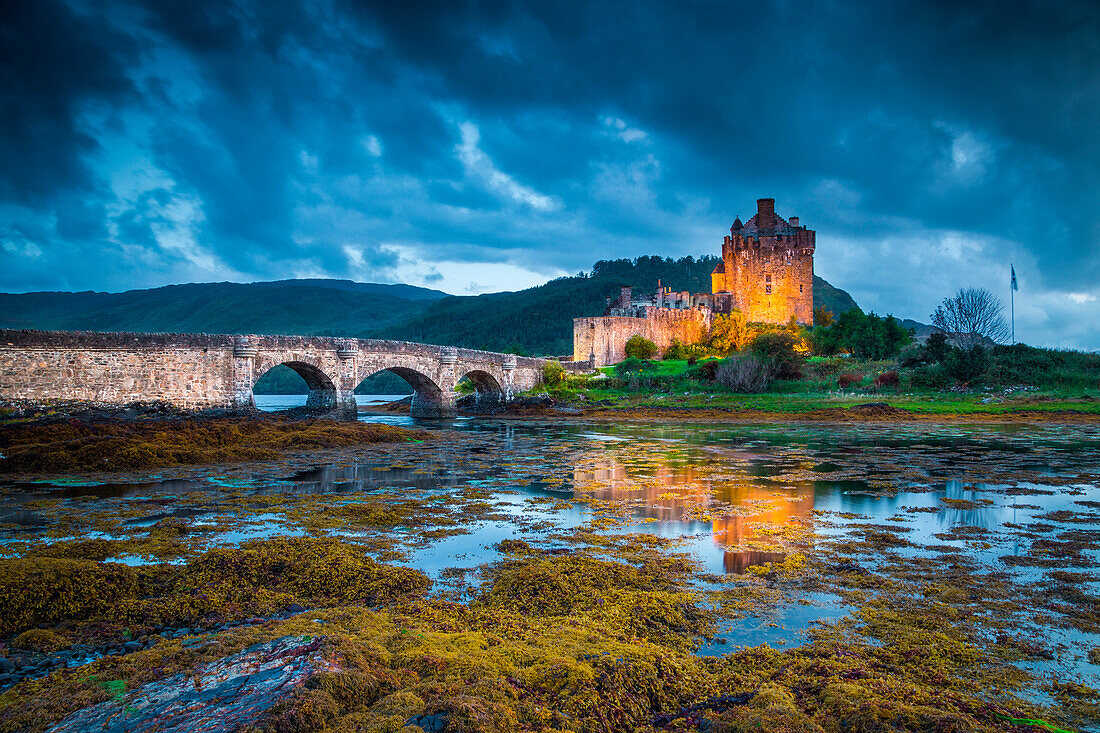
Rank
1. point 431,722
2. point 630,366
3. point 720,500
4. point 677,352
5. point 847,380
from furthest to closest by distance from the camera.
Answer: point 677,352 < point 630,366 < point 847,380 < point 720,500 < point 431,722

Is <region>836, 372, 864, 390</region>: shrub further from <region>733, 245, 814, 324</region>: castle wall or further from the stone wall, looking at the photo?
the stone wall

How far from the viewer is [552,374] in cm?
5478

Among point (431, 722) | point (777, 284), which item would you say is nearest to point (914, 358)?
point (777, 284)

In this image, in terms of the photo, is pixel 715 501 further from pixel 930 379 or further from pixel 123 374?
pixel 930 379

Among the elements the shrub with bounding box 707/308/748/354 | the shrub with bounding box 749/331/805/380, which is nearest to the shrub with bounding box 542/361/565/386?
the shrub with bounding box 749/331/805/380

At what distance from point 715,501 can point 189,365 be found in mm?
23850

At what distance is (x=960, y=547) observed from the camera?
8219mm

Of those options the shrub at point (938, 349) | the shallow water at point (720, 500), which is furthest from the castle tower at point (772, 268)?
the shallow water at point (720, 500)

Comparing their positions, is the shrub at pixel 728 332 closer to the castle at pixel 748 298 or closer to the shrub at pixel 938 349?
the castle at pixel 748 298

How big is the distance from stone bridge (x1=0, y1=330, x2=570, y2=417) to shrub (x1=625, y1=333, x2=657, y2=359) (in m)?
26.8

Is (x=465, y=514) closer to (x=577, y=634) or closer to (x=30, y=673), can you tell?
(x=577, y=634)

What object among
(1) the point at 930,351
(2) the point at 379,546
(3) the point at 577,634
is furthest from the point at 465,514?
(1) the point at 930,351

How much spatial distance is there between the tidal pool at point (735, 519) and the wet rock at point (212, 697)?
2.53 m

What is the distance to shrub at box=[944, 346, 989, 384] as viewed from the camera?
43.1m
